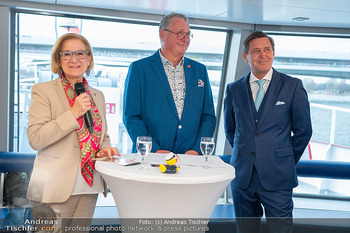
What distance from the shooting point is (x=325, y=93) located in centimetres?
681

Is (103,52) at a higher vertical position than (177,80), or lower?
higher

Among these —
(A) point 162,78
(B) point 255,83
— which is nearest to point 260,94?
(B) point 255,83

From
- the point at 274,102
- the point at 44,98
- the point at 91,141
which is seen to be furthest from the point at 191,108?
the point at 44,98

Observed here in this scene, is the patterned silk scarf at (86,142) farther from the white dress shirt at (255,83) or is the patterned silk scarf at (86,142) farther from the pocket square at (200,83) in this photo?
the white dress shirt at (255,83)

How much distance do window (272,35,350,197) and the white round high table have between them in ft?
15.8

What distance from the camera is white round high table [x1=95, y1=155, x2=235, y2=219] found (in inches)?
82.0

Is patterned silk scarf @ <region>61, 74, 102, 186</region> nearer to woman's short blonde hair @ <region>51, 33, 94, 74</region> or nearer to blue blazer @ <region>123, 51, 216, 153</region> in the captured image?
woman's short blonde hair @ <region>51, 33, 94, 74</region>

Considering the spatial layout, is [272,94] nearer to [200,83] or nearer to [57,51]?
[200,83]

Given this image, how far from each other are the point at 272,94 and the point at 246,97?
0.22 m

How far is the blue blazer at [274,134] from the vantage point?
308 cm

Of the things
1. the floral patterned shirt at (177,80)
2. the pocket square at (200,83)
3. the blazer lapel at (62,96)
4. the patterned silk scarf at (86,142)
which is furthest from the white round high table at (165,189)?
the pocket square at (200,83)

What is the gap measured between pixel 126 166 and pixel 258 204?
Result: 1.50m

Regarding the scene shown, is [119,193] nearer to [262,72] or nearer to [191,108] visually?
[191,108]

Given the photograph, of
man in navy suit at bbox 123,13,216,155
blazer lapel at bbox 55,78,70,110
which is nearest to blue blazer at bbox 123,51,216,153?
man in navy suit at bbox 123,13,216,155
